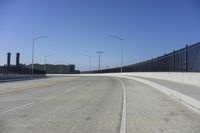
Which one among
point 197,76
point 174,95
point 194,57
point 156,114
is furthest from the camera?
point 194,57

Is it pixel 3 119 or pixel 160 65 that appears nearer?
pixel 3 119

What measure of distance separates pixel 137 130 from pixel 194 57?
2248 centimetres

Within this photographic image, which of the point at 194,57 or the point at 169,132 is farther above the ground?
the point at 194,57

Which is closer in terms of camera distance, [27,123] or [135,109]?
[27,123]

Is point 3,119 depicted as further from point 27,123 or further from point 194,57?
point 194,57

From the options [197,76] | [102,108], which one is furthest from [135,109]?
[197,76]

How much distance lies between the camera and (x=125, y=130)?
1150 centimetres

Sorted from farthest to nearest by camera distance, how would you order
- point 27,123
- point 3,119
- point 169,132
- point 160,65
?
point 160,65
point 3,119
point 27,123
point 169,132

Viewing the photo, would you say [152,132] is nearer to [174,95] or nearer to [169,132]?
[169,132]

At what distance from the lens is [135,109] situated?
1727 cm

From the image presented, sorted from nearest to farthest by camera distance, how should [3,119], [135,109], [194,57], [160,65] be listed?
[3,119]
[135,109]
[194,57]
[160,65]

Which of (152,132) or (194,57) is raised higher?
(194,57)

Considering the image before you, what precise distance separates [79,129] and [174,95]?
13.5m

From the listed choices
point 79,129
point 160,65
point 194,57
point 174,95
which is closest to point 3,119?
point 79,129
